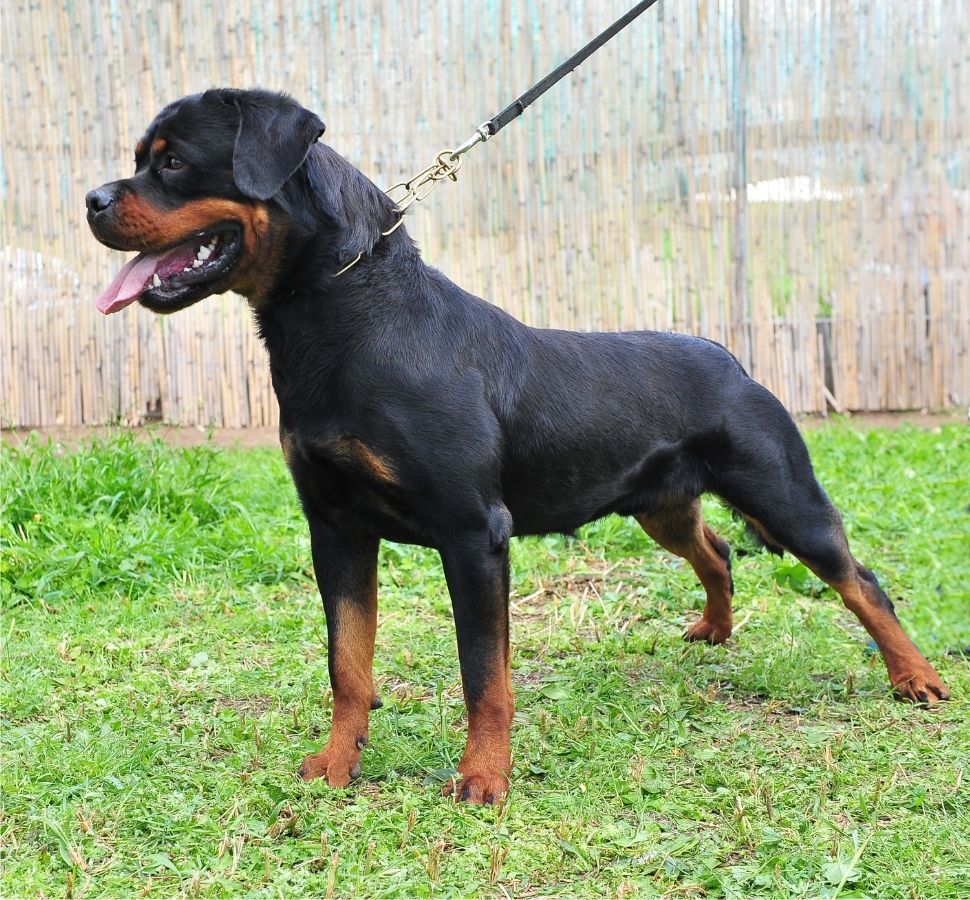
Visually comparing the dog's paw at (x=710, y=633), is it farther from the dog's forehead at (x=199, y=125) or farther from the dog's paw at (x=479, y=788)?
the dog's forehead at (x=199, y=125)

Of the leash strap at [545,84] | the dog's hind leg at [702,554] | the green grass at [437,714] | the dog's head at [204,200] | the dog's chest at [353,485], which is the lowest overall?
the green grass at [437,714]

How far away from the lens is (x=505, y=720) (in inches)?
128

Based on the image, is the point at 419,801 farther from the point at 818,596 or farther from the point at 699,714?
the point at 818,596

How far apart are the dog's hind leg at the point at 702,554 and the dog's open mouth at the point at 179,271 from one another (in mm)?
1913

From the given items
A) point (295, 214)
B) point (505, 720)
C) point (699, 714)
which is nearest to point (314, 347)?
point (295, 214)

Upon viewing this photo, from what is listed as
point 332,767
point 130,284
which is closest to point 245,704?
point 332,767

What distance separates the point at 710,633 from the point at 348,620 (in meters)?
1.83

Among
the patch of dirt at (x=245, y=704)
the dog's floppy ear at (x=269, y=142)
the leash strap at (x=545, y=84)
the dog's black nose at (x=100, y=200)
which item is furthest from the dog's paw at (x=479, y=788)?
the leash strap at (x=545, y=84)

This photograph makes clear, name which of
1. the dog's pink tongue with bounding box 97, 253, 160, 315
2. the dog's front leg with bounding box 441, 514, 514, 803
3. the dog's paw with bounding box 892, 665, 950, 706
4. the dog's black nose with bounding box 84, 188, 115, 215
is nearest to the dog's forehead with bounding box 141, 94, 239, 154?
the dog's black nose with bounding box 84, 188, 115, 215

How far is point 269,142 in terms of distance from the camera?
3096 mm

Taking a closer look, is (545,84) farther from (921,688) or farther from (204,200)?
(921,688)

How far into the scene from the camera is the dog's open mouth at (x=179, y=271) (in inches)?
124

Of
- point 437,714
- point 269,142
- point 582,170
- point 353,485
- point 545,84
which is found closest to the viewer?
point 269,142

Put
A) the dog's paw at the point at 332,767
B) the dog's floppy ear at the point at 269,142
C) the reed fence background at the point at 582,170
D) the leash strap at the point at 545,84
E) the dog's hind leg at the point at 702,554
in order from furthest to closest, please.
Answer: the reed fence background at the point at 582,170 → the dog's hind leg at the point at 702,554 → the leash strap at the point at 545,84 → the dog's paw at the point at 332,767 → the dog's floppy ear at the point at 269,142
